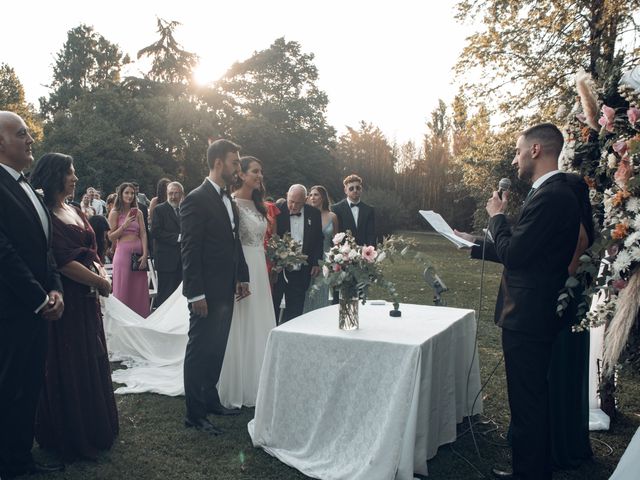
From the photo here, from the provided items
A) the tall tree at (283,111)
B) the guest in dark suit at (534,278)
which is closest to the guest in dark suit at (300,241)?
the guest in dark suit at (534,278)

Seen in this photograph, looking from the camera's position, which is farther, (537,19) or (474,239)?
(537,19)

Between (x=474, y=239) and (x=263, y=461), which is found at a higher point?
(x=474, y=239)

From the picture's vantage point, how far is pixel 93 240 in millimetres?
4316

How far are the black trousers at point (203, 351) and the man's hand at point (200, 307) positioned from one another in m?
0.11

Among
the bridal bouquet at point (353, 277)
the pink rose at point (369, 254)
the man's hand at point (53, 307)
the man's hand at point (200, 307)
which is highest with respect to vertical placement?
the pink rose at point (369, 254)

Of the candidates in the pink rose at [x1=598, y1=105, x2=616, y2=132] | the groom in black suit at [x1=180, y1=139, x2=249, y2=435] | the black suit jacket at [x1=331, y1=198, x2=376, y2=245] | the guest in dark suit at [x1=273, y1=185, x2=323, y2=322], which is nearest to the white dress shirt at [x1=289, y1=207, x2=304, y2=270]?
the guest in dark suit at [x1=273, y1=185, x2=323, y2=322]

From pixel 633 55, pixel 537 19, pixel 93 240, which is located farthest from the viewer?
pixel 537 19

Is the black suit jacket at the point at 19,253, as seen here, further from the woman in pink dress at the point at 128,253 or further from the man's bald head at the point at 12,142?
the woman in pink dress at the point at 128,253

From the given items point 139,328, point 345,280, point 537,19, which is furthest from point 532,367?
point 537,19

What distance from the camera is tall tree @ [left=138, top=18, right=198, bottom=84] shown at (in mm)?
42625

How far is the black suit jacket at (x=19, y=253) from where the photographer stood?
337 cm

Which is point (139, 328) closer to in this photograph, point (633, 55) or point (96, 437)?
point (96, 437)

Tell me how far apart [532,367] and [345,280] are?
54.5 inches

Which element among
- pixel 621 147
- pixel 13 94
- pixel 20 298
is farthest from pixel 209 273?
pixel 13 94
